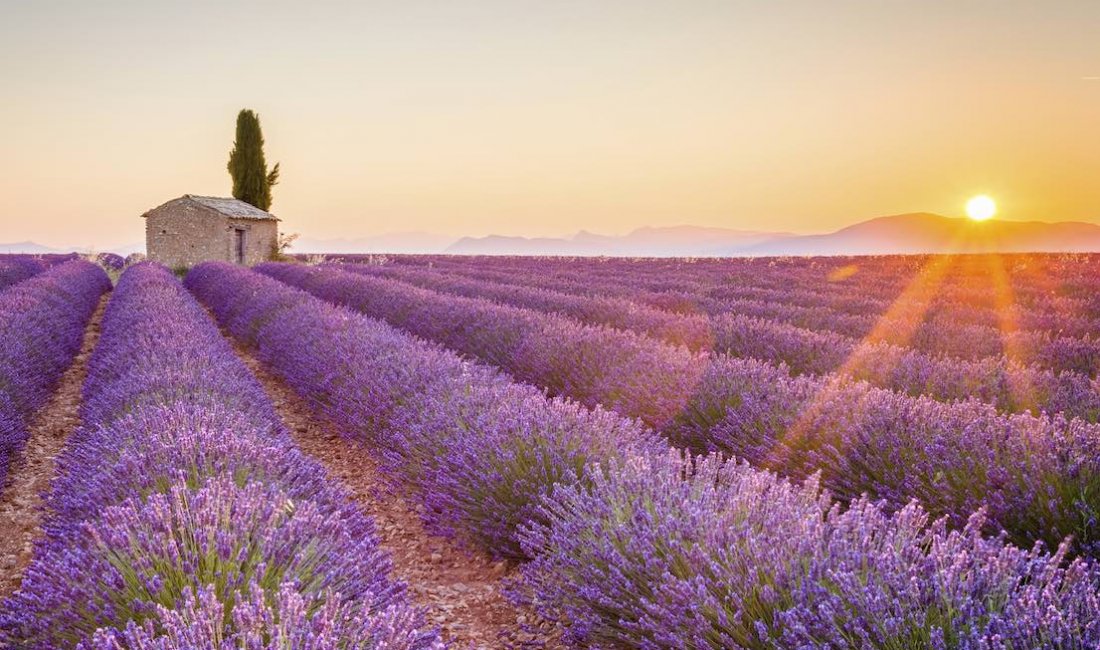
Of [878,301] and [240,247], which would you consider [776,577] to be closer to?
[878,301]

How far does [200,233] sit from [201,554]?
81.2ft

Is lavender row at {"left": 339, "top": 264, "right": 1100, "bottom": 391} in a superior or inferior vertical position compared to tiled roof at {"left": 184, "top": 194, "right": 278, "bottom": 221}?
inferior

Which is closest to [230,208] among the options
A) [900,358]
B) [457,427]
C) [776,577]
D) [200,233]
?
[200,233]

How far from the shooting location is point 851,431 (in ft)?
10.4

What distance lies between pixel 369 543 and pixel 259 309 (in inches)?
294

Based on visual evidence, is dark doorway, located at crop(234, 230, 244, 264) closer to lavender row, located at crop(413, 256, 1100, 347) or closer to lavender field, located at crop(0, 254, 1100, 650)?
lavender row, located at crop(413, 256, 1100, 347)

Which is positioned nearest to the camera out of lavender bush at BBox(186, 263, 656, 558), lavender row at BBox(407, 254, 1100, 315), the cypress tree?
lavender bush at BBox(186, 263, 656, 558)

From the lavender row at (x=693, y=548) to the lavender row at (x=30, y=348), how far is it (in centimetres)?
246

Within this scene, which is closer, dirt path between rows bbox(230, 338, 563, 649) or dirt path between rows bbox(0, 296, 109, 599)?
dirt path between rows bbox(230, 338, 563, 649)

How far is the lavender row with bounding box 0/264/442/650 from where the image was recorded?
1489mm

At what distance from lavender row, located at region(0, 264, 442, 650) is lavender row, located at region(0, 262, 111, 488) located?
5.59ft

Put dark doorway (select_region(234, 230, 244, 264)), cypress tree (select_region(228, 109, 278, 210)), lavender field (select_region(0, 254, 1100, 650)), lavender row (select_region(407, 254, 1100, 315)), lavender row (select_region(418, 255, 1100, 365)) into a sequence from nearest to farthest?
lavender field (select_region(0, 254, 1100, 650)) → lavender row (select_region(418, 255, 1100, 365)) → lavender row (select_region(407, 254, 1100, 315)) → dark doorway (select_region(234, 230, 244, 264)) → cypress tree (select_region(228, 109, 278, 210))

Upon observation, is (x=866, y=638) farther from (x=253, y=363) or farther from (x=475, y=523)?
(x=253, y=363)

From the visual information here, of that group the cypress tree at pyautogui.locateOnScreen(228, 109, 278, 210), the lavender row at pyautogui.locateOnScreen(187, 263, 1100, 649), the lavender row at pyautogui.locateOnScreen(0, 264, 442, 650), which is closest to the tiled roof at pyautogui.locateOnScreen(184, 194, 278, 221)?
the cypress tree at pyautogui.locateOnScreen(228, 109, 278, 210)
